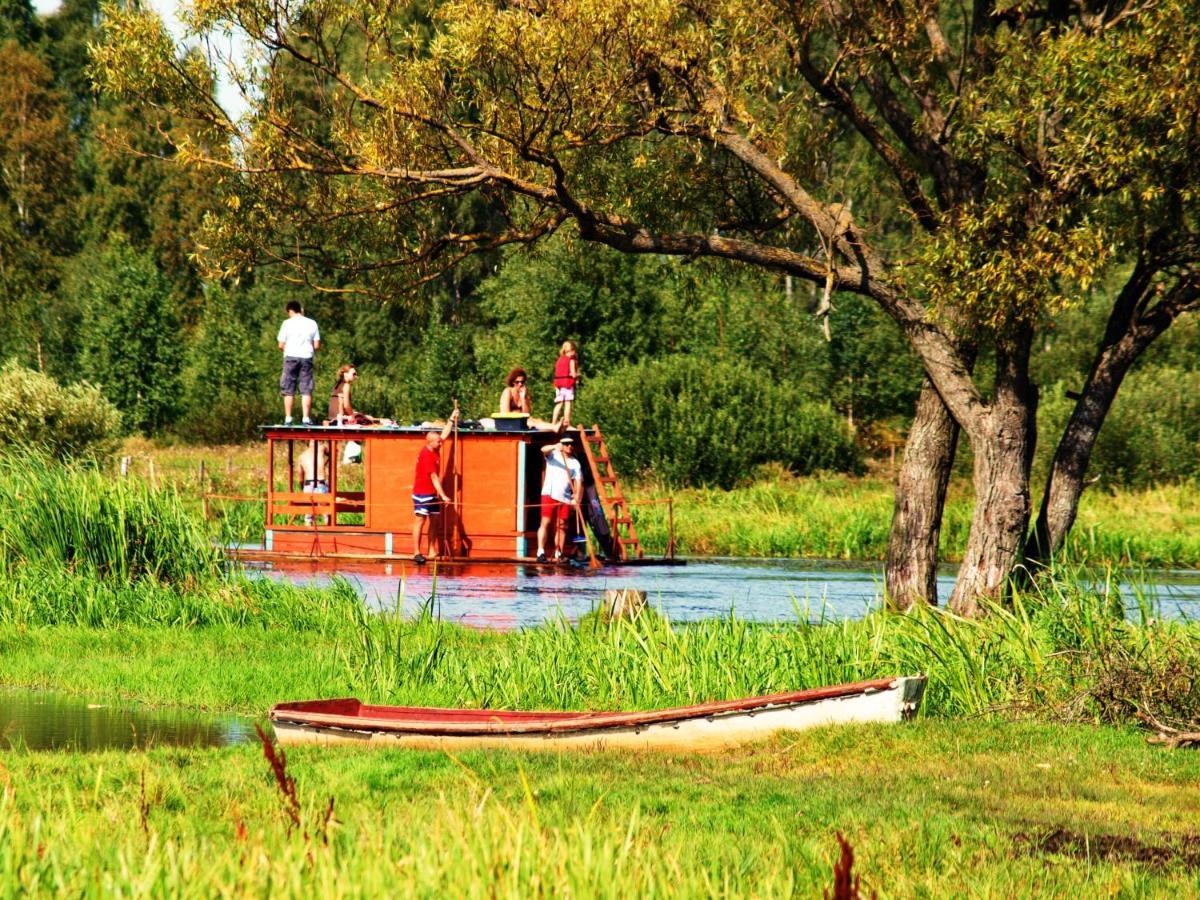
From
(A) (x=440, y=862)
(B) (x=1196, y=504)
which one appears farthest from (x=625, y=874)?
(B) (x=1196, y=504)

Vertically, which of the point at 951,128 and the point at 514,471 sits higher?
the point at 951,128

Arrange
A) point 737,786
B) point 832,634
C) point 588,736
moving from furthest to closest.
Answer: point 832,634 → point 588,736 → point 737,786

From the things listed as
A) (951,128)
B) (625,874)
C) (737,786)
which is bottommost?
(737,786)

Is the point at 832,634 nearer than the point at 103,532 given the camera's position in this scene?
Yes

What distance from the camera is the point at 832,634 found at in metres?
12.7

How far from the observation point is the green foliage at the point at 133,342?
187ft

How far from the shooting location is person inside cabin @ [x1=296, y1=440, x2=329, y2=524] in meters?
29.0

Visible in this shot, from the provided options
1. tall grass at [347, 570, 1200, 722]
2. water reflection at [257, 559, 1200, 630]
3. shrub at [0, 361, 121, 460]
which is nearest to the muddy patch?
tall grass at [347, 570, 1200, 722]

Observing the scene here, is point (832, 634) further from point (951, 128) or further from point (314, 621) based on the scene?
point (951, 128)

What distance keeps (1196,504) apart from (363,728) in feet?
87.0

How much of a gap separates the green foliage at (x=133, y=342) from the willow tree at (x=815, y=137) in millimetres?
40068

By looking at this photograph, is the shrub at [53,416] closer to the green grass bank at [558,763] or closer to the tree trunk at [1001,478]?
the green grass bank at [558,763]

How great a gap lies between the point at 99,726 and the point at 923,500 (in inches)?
373

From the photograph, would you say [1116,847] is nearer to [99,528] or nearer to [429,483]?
[99,528]
